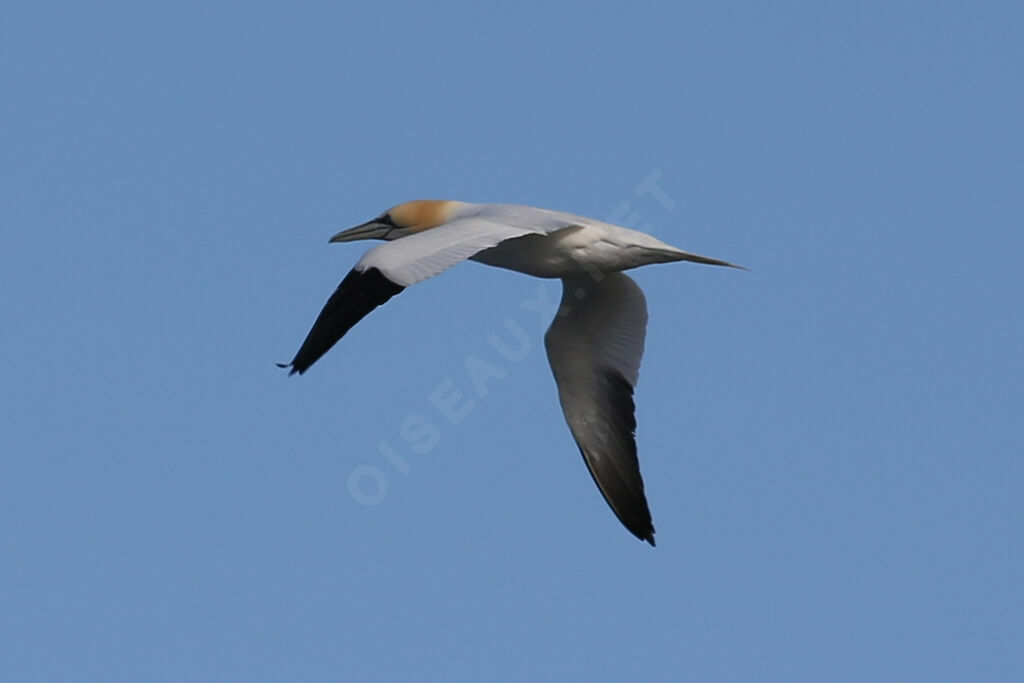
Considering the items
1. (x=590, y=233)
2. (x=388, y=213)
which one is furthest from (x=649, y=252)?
(x=388, y=213)

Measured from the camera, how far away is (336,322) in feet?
27.4

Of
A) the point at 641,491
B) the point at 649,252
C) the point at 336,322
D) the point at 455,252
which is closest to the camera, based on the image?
the point at 336,322

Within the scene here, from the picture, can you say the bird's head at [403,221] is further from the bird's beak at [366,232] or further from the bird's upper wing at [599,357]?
the bird's upper wing at [599,357]

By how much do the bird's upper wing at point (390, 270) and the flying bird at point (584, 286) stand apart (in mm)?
16

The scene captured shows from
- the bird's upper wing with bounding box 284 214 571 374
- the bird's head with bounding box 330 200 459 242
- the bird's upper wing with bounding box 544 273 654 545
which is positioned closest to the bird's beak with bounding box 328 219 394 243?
the bird's head with bounding box 330 200 459 242

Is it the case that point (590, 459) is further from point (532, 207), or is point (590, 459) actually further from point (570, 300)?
point (532, 207)

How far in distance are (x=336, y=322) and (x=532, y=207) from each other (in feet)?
7.92

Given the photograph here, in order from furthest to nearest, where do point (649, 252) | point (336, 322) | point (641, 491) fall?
point (641, 491)
point (649, 252)
point (336, 322)

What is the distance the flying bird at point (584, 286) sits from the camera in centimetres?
969

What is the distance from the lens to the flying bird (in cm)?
969

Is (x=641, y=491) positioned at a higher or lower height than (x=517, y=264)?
lower

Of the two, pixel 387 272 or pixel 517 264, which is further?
pixel 517 264

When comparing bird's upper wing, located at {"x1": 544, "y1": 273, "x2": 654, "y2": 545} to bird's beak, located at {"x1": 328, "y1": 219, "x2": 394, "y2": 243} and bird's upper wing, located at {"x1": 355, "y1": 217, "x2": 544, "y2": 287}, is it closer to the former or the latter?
bird's beak, located at {"x1": 328, "y1": 219, "x2": 394, "y2": 243}

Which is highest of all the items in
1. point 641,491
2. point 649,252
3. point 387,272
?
point 649,252
